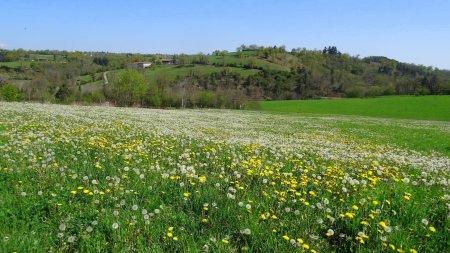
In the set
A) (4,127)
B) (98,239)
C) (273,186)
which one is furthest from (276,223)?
(4,127)

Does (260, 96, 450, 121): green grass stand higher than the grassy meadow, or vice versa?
(260, 96, 450, 121): green grass

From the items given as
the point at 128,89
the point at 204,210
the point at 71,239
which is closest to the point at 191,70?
the point at 128,89

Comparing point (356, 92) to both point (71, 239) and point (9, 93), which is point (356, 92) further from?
point (71, 239)

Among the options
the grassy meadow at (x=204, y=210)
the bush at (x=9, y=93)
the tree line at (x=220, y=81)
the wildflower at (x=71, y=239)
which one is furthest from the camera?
the tree line at (x=220, y=81)

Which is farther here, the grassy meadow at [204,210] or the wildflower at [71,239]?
the grassy meadow at [204,210]

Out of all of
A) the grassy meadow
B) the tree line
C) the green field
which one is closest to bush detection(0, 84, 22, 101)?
the tree line

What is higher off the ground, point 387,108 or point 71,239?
point 387,108

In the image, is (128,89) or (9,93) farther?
(128,89)

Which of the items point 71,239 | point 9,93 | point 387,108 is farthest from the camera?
point 387,108

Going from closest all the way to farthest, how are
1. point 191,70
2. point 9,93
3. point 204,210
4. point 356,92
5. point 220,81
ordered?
point 204,210 → point 9,93 → point 356,92 → point 220,81 → point 191,70

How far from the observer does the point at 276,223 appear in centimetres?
473

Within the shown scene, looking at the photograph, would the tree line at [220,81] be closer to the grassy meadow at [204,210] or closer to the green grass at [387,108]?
the green grass at [387,108]

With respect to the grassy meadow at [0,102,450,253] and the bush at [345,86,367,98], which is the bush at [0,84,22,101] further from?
the bush at [345,86,367,98]

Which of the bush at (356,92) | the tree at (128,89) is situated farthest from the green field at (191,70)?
the tree at (128,89)
